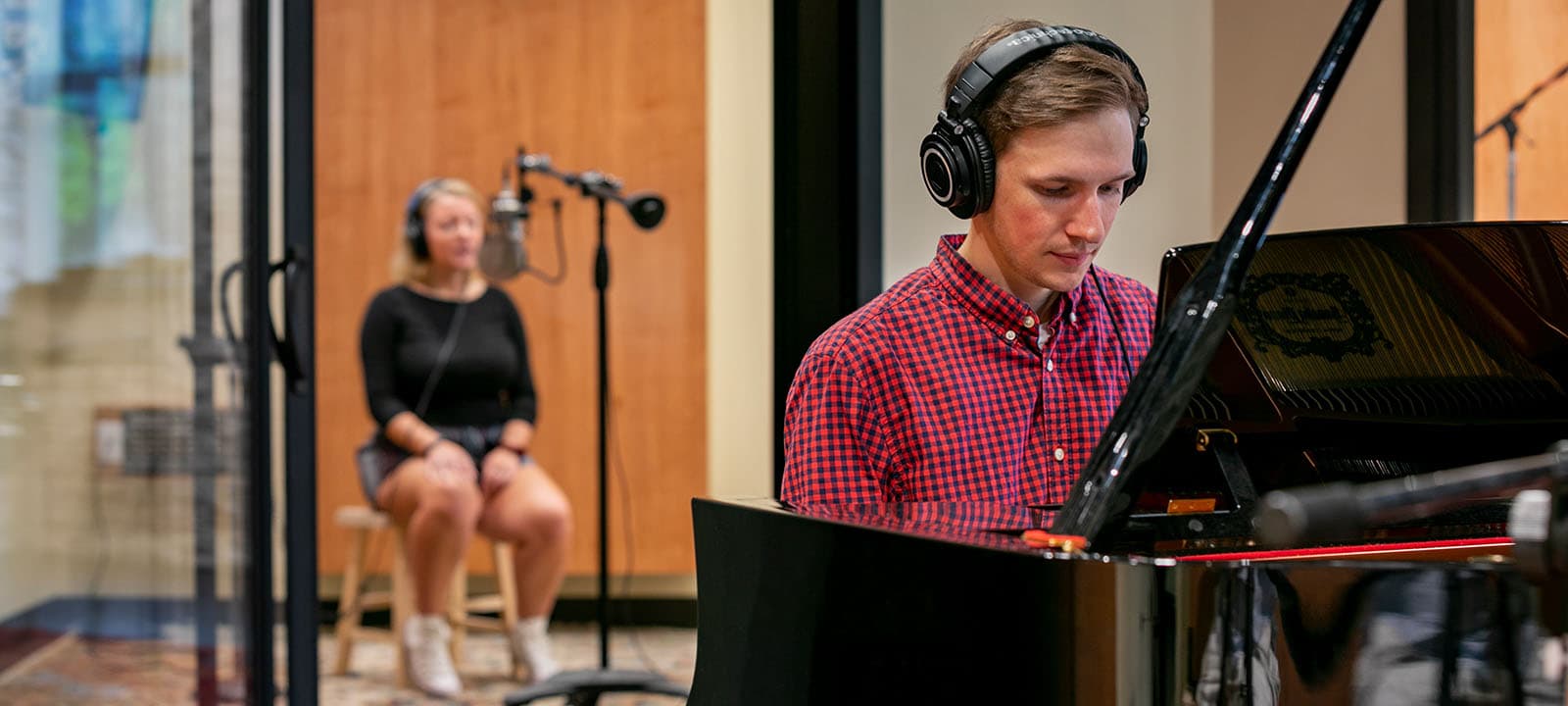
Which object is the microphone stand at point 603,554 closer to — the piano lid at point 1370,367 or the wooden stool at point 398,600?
the wooden stool at point 398,600

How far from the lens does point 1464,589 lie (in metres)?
0.85

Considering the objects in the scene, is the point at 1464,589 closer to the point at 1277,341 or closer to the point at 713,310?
the point at 1277,341

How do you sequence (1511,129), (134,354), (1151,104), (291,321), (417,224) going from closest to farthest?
(134,354) → (1151,104) → (291,321) → (1511,129) → (417,224)

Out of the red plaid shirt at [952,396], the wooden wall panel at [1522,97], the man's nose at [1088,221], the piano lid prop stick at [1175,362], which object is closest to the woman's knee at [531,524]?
the wooden wall panel at [1522,97]

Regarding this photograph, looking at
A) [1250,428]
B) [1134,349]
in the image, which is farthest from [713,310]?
[1250,428]

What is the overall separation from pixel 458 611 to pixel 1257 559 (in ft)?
10.4

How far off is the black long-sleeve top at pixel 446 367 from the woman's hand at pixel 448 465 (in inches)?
4.7

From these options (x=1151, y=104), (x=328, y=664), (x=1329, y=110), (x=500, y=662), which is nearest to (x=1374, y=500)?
(x=1151, y=104)

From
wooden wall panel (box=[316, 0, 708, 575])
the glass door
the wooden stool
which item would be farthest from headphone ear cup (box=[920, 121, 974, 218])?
wooden wall panel (box=[316, 0, 708, 575])

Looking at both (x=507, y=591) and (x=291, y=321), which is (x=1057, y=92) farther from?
(x=507, y=591)

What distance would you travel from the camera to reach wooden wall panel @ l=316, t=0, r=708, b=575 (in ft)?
14.7

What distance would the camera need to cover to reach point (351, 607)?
384 centimetres

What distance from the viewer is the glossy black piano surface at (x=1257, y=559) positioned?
0.86 m

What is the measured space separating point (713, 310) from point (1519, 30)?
188 cm
